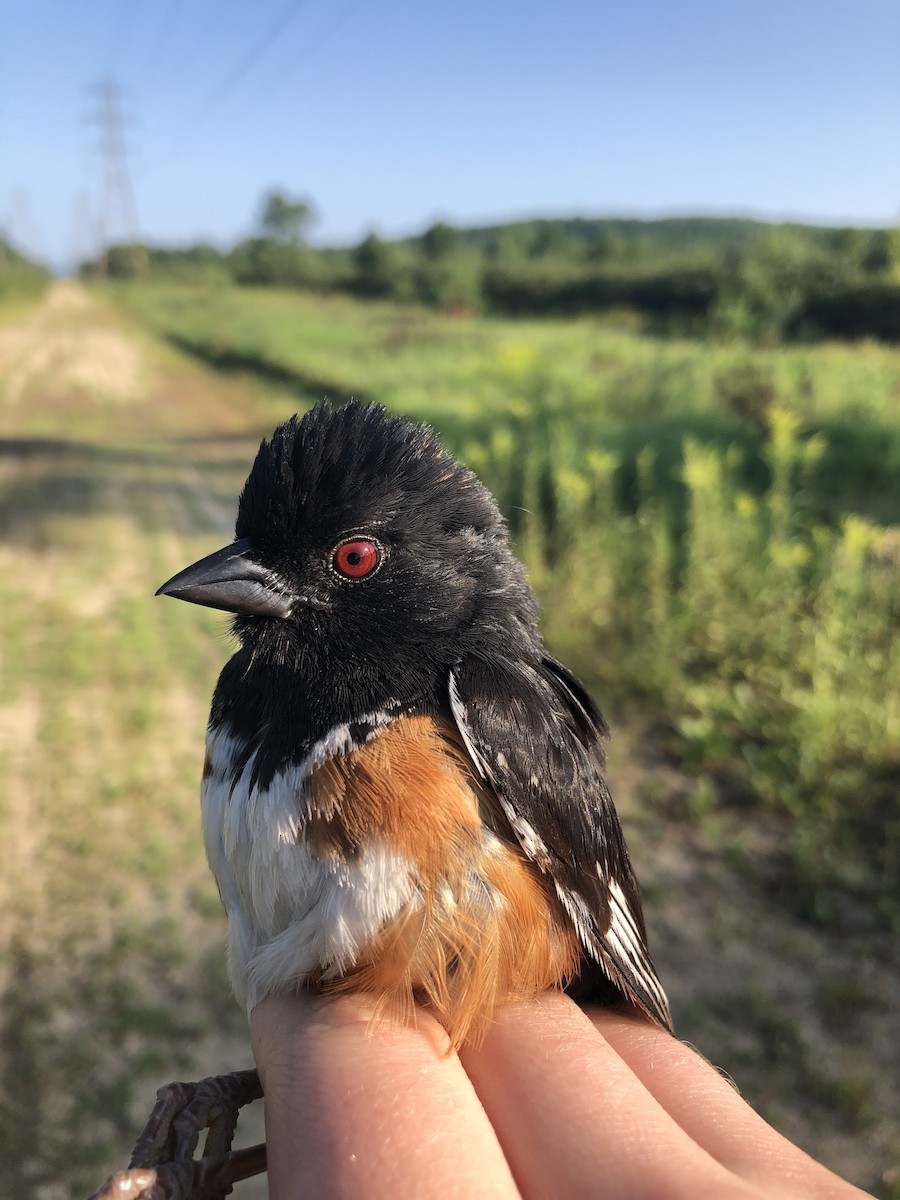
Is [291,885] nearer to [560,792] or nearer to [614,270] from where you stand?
[560,792]

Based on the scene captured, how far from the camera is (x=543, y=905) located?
1986mm

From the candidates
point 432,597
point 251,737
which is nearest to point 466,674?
point 432,597

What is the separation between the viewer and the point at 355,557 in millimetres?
2035

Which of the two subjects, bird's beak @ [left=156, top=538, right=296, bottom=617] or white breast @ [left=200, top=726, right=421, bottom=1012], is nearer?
white breast @ [left=200, top=726, right=421, bottom=1012]

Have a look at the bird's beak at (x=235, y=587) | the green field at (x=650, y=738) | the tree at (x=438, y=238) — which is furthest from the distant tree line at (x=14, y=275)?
the bird's beak at (x=235, y=587)

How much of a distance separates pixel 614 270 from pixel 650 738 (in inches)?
1783

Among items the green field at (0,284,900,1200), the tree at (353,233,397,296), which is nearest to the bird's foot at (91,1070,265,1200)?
the green field at (0,284,900,1200)

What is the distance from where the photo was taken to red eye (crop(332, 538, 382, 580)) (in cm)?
203

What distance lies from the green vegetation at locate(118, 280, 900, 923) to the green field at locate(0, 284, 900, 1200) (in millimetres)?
25

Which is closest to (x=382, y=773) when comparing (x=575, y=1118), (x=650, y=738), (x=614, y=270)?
(x=575, y=1118)

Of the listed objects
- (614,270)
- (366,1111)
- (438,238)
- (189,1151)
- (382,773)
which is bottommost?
(189,1151)

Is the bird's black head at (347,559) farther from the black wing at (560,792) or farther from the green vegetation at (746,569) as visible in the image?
the green vegetation at (746,569)

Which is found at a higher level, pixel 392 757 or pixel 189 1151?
pixel 392 757

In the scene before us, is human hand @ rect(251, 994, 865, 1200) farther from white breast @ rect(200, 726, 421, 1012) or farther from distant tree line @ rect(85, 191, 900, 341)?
distant tree line @ rect(85, 191, 900, 341)
